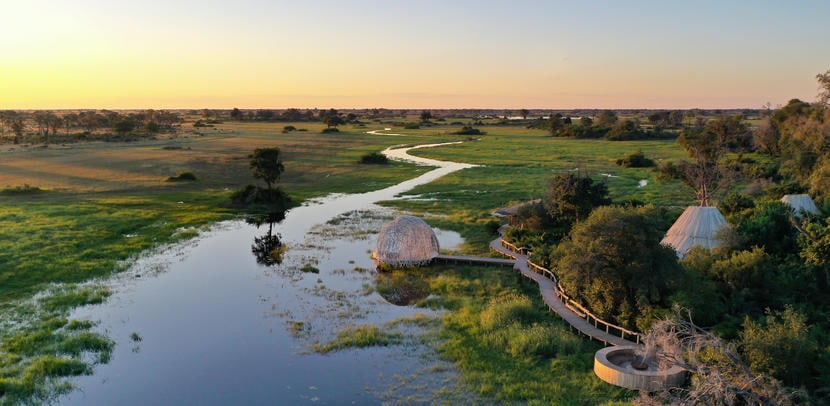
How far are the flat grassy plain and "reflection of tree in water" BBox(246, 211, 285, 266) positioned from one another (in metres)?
3.59

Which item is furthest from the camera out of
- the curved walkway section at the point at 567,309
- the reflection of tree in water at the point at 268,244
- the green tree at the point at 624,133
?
the green tree at the point at 624,133

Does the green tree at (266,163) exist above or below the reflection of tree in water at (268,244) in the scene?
above

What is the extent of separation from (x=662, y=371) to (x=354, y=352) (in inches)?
473

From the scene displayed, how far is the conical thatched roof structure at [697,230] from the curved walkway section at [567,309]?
291 inches

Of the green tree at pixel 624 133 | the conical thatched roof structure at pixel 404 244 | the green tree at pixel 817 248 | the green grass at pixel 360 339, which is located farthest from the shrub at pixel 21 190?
the green tree at pixel 624 133

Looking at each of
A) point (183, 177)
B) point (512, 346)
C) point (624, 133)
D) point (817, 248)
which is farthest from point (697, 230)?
point (624, 133)

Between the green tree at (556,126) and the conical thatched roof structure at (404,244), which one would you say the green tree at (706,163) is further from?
the green tree at (556,126)

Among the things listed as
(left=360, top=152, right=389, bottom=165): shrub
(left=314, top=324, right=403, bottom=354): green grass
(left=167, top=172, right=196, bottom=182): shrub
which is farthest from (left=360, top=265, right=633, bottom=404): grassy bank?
(left=360, top=152, right=389, bottom=165): shrub

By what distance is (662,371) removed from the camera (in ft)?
64.0

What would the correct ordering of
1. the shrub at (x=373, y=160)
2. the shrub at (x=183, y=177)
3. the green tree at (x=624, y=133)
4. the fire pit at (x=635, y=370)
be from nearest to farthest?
the fire pit at (x=635, y=370) → the shrub at (x=183, y=177) → the shrub at (x=373, y=160) → the green tree at (x=624, y=133)

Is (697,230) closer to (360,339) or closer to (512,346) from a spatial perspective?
(512,346)

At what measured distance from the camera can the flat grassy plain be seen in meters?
25.0

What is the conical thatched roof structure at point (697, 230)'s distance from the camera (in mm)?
31734

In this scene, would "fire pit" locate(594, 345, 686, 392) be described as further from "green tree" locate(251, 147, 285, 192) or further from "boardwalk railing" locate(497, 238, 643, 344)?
"green tree" locate(251, 147, 285, 192)
